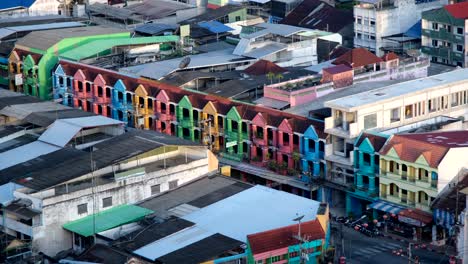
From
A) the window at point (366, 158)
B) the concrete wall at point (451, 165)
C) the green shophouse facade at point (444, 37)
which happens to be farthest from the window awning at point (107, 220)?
the green shophouse facade at point (444, 37)

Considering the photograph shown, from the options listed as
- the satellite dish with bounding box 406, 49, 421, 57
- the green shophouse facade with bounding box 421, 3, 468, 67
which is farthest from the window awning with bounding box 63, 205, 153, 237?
the green shophouse facade with bounding box 421, 3, 468, 67

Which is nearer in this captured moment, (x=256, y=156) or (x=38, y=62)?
(x=256, y=156)

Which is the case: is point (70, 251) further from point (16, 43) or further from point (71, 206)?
point (16, 43)

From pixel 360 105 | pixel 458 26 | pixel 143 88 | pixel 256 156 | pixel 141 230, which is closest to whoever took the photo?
pixel 141 230

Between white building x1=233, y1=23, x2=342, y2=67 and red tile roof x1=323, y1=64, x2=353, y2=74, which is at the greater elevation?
red tile roof x1=323, y1=64, x2=353, y2=74

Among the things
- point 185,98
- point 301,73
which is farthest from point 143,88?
point 301,73

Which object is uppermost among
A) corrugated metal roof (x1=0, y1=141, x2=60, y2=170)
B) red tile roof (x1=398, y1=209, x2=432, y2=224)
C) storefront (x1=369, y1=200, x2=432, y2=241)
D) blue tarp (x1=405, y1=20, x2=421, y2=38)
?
blue tarp (x1=405, y1=20, x2=421, y2=38)

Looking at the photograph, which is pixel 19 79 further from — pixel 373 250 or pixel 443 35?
pixel 373 250

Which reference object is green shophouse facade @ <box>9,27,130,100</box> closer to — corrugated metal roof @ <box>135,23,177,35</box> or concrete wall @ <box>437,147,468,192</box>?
corrugated metal roof @ <box>135,23,177,35</box>
